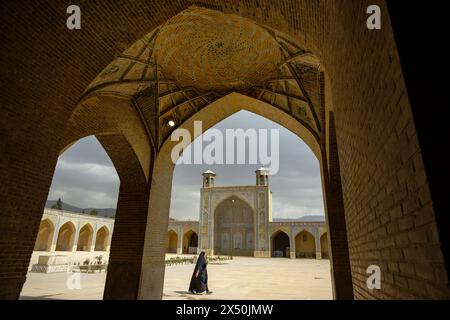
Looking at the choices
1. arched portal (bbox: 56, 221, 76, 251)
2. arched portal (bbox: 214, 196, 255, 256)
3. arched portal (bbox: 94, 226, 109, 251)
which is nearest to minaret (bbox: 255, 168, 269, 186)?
arched portal (bbox: 214, 196, 255, 256)

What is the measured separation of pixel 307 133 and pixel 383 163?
21.2 ft

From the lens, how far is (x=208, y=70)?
7.49 m

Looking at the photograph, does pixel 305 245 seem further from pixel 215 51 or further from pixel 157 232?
pixel 215 51

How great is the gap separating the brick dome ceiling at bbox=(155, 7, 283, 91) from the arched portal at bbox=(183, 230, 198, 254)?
3191 cm

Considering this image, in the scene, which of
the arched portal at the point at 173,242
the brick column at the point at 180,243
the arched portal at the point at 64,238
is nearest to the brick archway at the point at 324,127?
the arched portal at the point at 64,238

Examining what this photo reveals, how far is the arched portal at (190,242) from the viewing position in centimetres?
3806

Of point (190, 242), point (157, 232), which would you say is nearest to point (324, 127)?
point (157, 232)

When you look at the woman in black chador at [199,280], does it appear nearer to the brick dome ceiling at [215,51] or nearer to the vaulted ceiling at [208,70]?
the vaulted ceiling at [208,70]

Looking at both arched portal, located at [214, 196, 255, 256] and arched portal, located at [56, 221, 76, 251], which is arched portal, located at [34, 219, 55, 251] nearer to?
arched portal, located at [56, 221, 76, 251]

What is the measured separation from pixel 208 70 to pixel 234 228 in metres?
29.7

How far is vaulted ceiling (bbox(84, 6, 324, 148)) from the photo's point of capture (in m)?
6.07

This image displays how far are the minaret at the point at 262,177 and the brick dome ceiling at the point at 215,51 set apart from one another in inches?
1022

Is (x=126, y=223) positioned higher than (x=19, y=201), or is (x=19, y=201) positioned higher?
(x=126, y=223)
